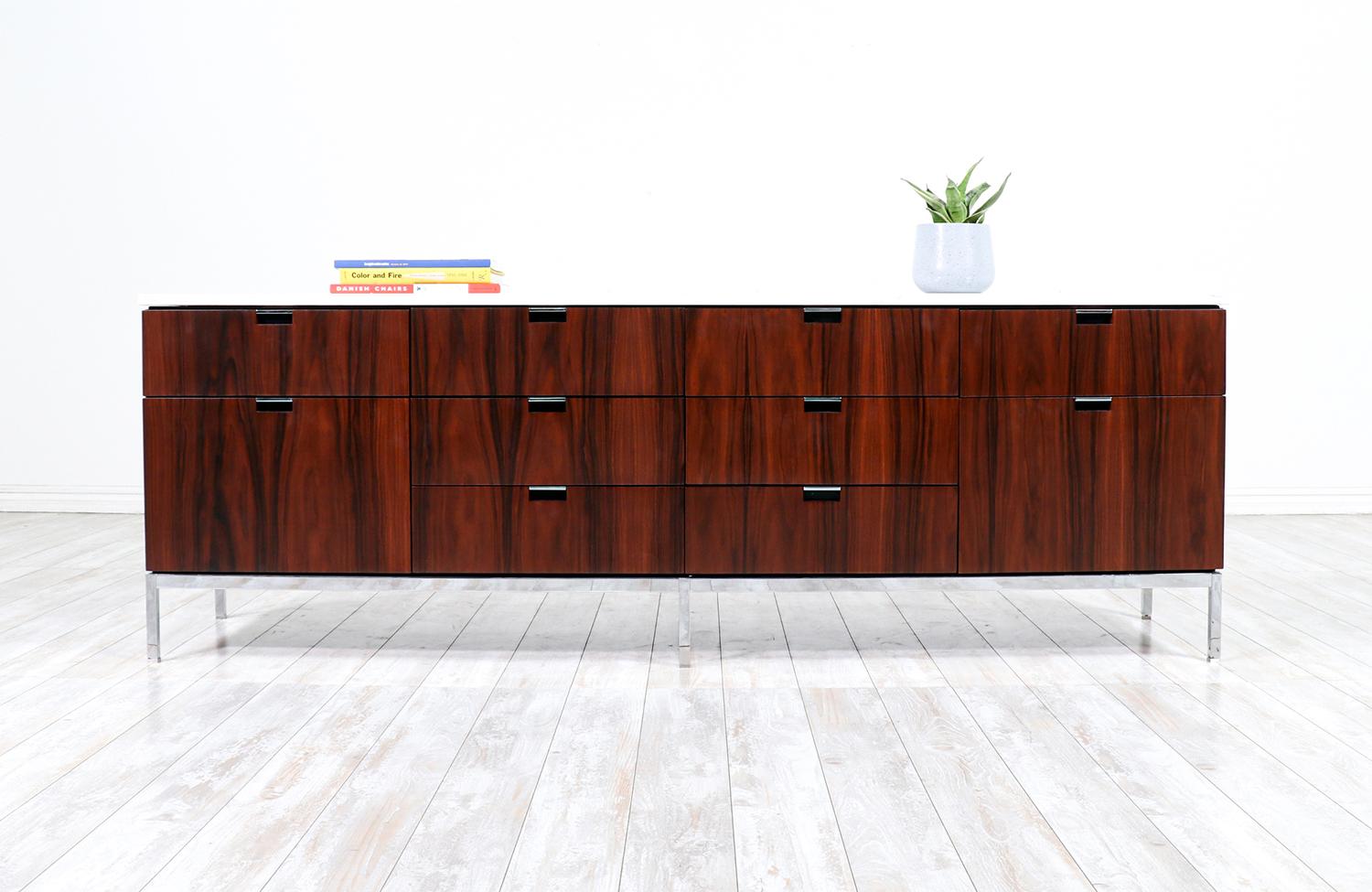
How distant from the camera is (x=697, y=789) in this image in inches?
62.3

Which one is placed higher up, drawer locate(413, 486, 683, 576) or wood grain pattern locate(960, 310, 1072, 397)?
wood grain pattern locate(960, 310, 1072, 397)

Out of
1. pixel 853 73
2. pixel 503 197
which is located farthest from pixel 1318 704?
pixel 503 197

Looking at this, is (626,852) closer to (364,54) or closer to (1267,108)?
(364,54)

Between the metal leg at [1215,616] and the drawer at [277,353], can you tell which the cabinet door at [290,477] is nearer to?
the drawer at [277,353]

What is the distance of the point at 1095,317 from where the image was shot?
2.19 meters

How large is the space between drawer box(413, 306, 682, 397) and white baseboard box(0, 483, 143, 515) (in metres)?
2.50

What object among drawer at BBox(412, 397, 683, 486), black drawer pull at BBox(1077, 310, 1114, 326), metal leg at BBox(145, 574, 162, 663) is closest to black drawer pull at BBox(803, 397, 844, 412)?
drawer at BBox(412, 397, 683, 486)

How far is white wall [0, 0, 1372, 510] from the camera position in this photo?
3891 millimetres

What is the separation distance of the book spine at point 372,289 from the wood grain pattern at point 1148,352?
131 cm

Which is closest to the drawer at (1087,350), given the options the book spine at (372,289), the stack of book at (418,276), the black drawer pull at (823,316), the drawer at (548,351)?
the black drawer pull at (823,316)

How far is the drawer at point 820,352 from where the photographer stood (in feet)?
7.14

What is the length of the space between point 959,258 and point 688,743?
1158 millimetres

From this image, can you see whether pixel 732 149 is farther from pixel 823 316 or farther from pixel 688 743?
pixel 688 743

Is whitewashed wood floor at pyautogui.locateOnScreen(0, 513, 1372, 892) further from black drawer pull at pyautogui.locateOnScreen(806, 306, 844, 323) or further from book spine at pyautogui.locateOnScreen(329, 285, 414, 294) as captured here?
book spine at pyautogui.locateOnScreen(329, 285, 414, 294)
